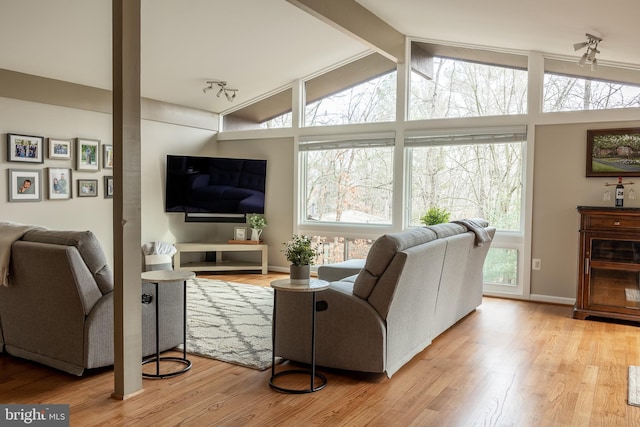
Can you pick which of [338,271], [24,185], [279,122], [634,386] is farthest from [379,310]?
[279,122]

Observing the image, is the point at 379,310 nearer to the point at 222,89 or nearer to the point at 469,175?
the point at 469,175

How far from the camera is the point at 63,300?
321 cm

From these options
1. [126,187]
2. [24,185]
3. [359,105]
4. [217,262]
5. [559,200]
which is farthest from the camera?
[217,262]

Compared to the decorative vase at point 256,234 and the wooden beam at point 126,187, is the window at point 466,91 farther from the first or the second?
the wooden beam at point 126,187

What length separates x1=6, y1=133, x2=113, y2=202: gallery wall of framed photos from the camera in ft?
16.9

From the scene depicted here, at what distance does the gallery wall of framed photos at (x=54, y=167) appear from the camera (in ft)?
16.9

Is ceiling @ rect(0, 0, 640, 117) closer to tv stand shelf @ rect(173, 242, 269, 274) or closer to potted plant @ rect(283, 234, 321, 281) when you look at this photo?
tv stand shelf @ rect(173, 242, 269, 274)

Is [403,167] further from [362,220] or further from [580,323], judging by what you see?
[580,323]

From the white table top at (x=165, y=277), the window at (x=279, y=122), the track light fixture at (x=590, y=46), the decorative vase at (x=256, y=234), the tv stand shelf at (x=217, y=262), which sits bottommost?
the tv stand shelf at (x=217, y=262)

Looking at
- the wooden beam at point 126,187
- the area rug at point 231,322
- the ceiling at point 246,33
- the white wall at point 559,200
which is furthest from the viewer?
the white wall at point 559,200

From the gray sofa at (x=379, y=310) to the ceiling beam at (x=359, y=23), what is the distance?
2.11 m

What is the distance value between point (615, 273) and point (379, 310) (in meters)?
2.82

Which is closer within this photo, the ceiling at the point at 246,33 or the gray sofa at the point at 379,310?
the gray sofa at the point at 379,310

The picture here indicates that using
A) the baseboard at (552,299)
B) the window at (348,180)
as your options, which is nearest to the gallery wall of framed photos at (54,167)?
the window at (348,180)
